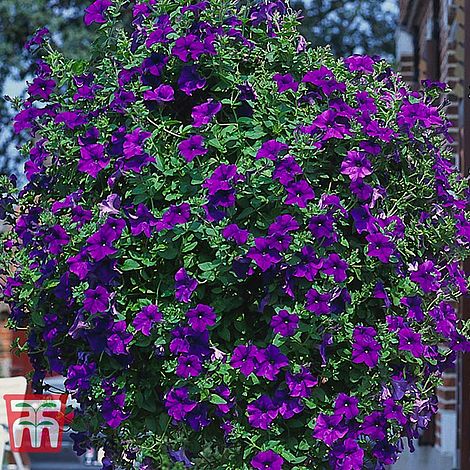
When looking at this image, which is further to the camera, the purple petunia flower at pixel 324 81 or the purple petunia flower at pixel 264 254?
the purple petunia flower at pixel 324 81

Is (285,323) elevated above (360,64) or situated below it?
below

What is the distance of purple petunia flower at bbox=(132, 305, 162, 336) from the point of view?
262 cm

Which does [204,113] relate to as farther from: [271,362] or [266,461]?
[266,461]

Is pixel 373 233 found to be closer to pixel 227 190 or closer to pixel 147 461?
pixel 227 190

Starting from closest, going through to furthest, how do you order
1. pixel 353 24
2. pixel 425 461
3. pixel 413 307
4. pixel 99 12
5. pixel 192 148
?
pixel 192 148, pixel 413 307, pixel 99 12, pixel 425 461, pixel 353 24

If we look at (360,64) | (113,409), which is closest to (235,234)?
(113,409)

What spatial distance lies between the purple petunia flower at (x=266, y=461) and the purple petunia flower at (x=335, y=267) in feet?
1.56

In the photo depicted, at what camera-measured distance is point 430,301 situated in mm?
2900

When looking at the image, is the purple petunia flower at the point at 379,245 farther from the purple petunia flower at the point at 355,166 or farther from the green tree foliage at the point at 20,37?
the green tree foliage at the point at 20,37

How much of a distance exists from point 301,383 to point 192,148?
2.18 feet

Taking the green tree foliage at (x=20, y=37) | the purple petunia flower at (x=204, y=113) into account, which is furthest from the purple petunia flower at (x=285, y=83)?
the green tree foliage at (x=20, y=37)

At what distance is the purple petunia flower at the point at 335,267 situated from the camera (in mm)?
2578

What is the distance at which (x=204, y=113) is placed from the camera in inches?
107

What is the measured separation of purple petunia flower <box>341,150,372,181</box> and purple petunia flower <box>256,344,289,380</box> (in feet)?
1.61
